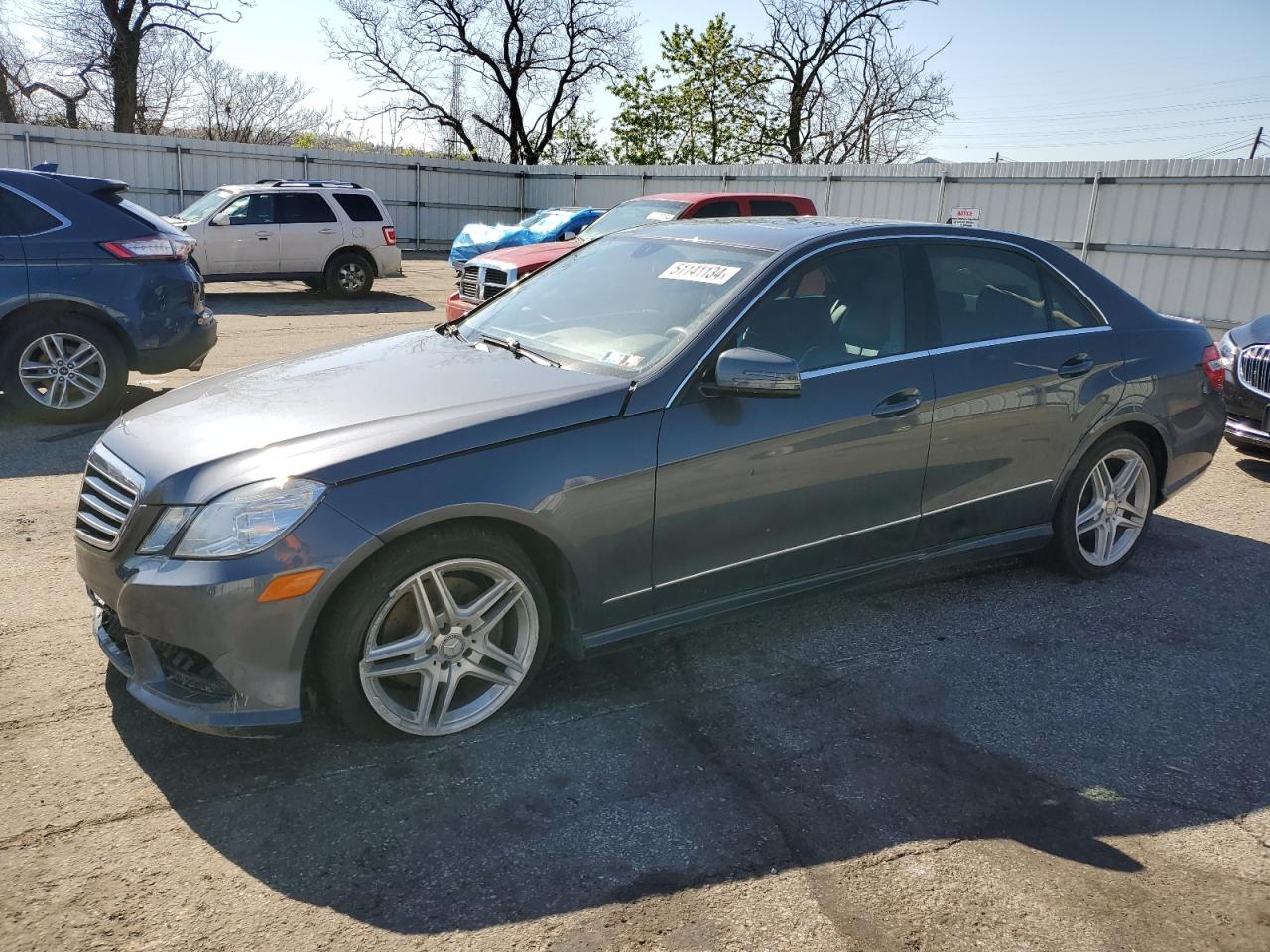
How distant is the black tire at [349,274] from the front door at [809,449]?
558 inches

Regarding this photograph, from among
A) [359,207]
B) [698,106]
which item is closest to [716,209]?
[359,207]

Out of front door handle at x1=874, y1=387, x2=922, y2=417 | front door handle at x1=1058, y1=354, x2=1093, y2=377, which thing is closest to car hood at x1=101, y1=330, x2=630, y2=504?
front door handle at x1=874, y1=387, x2=922, y2=417

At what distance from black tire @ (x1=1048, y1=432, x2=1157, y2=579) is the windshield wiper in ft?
8.63

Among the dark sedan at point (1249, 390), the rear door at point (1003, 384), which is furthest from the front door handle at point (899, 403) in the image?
the dark sedan at point (1249, 390)

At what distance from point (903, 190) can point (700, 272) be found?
14.6 m

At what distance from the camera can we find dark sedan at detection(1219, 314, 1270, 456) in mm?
7305

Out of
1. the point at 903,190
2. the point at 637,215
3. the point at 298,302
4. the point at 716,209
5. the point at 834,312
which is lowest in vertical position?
the point at 298,302

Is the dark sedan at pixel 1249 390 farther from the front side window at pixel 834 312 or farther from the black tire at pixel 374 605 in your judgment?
the black tire at pixel 374 605

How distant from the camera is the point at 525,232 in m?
16.7

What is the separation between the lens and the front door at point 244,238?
16.0 meters

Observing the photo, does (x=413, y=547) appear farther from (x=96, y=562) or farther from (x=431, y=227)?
(x=431, y=227)

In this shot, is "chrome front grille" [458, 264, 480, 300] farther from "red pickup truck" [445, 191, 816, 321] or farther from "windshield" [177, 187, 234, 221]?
"windshield" [177, 187, 234, 221]

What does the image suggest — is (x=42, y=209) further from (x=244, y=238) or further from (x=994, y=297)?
(x=244, y=238)

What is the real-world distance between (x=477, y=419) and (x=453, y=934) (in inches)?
60.2
